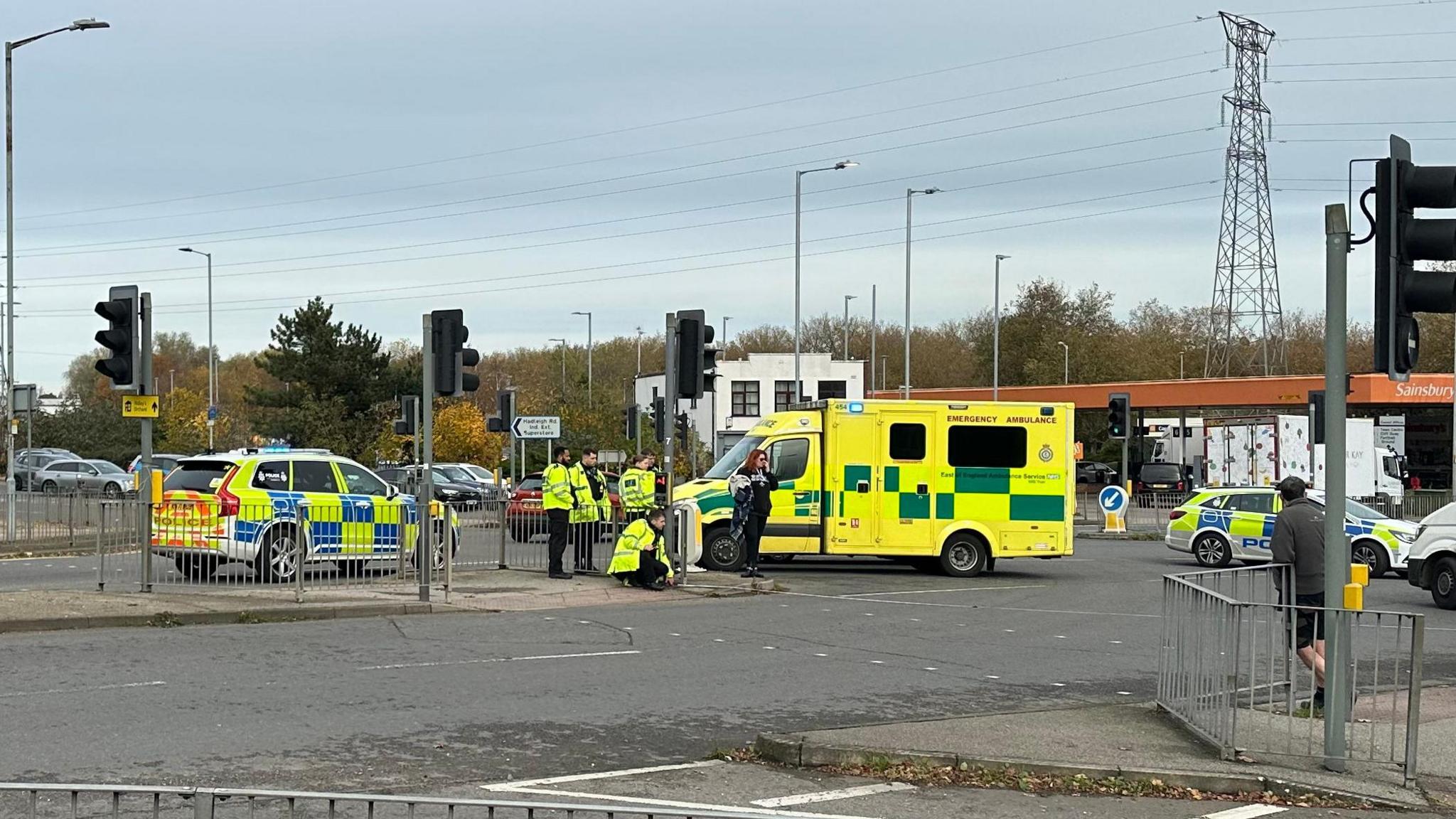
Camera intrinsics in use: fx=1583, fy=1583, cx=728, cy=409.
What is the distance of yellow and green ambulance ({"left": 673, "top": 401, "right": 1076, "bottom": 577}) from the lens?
23.6 m

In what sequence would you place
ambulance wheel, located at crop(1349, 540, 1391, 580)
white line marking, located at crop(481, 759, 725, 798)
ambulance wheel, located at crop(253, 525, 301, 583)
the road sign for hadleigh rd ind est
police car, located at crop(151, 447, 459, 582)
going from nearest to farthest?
white line marking, located at crop(481, 759, 725, 798), ambulance wheel, located at crop(253, 525, 301, 583), police car, located at crop(151, 447, 459, 582), ambulance wheel, located at crop(1349, 540, 1391, 580), the road sign for hadleigh rd ind est

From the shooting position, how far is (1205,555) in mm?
28984

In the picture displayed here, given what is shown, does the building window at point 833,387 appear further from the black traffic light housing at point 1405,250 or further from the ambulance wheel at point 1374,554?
the black traffic light housing at point 1405,250

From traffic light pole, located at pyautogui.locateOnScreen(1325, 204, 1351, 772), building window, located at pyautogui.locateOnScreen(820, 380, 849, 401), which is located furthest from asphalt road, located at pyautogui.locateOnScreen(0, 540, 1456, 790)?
building window, located at pyautogui.locateOnScreen(820, 380, 849, 401)

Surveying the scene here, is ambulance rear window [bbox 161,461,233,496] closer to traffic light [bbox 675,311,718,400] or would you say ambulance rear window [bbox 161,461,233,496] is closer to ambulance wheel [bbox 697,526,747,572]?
traffic light [bbox 675,311,718,400]

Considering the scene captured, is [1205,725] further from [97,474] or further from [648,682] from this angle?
[97,474]

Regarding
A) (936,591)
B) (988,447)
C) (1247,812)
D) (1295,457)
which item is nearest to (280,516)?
(936,591)

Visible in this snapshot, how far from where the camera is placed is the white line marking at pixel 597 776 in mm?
8469

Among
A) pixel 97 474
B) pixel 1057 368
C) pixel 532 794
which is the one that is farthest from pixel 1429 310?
pixel 1057 368

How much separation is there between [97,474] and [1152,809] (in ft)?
170

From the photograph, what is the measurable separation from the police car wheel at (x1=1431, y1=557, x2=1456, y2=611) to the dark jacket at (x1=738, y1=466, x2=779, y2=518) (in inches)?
342

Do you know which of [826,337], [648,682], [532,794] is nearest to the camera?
[532,794]

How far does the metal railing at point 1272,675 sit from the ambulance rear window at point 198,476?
13.5 meters

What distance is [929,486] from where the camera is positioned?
23.6 m
